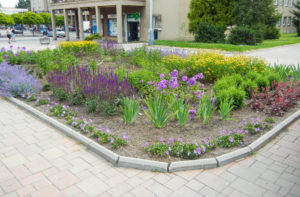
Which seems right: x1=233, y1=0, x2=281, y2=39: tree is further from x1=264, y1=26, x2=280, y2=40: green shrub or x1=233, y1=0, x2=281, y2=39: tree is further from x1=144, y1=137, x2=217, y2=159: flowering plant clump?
x1=144, y1=137, x2=217, y2=159: flowering plant clump

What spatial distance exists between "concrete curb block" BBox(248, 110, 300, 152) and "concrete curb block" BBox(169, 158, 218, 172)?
31.5 inches

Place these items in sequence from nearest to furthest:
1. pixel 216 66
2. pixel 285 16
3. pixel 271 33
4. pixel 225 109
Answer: pixel 225 109 < pixel 216 66 < pixel 271 33 < pixel 285 16

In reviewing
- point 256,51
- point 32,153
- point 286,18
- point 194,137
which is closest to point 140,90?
point 194,137

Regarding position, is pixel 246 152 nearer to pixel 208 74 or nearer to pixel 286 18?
pixel 208 74

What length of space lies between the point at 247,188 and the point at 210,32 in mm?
20529

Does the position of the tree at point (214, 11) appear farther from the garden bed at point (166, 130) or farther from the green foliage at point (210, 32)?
the garden bed at point (166, 130)

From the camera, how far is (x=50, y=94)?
23.3 feet

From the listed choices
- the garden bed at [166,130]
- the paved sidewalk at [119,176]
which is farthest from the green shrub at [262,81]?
the paved sidewalk at [119,176]

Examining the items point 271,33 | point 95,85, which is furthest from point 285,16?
point 95,85

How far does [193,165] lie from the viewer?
3.69 m

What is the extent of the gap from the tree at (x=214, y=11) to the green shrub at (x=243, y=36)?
2.31 meters

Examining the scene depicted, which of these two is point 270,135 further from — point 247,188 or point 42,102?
point 42,102

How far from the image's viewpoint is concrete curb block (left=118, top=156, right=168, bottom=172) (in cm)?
364

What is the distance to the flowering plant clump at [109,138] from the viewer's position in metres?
4.14
